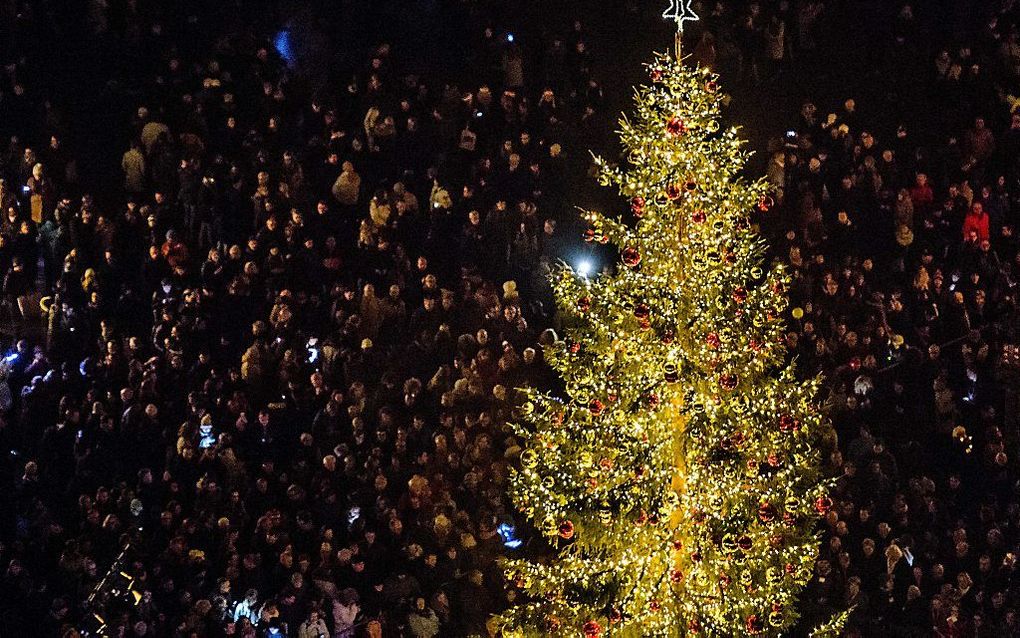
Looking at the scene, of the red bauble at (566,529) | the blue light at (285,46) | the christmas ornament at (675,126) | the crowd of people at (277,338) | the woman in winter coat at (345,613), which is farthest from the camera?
the blue light at (285,46)

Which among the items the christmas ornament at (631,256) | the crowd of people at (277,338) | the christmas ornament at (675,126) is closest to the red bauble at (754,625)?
the christmas ornament at (631,256)

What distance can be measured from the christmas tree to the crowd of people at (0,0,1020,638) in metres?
2.75

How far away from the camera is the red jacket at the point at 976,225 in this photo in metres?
16.9

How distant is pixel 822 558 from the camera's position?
14836mm

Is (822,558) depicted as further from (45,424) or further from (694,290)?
(45,424)

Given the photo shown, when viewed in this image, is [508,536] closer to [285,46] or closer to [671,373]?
[671,373]

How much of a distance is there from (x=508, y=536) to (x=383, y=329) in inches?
106

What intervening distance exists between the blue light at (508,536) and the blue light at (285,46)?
6259mm

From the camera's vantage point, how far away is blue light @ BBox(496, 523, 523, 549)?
1473 centimetres

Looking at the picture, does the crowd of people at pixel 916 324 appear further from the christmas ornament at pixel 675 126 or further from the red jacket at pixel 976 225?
the christmas ornament at pixel 675 126

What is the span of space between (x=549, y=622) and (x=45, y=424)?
20.0 feet

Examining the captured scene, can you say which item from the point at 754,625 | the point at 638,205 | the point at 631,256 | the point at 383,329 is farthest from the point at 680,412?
the point at 383,329

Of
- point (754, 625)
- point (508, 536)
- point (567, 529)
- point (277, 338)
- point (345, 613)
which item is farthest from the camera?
point (277, 338)

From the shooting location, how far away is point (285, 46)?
16.9 meters
